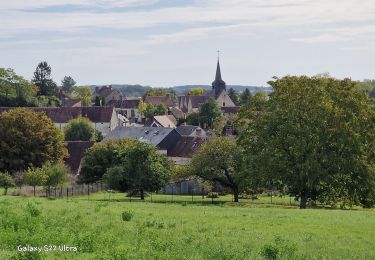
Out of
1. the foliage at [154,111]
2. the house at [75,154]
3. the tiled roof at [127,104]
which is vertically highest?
the tiled roof at [127,104]

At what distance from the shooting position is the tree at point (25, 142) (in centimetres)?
6297

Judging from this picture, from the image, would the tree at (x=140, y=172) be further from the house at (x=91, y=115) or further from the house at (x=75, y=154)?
the house at (x=91, y=115)

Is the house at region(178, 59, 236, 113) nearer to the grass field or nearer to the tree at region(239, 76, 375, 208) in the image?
the tree at region(239, 76, 375, 208)

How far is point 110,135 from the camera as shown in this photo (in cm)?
9450

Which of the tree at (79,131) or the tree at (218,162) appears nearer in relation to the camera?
the tree at (218,162)

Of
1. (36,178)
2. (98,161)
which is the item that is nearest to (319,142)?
(36,178)

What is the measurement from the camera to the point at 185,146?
86812mm

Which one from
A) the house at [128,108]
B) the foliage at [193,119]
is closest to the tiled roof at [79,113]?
the foliage at [193,119]

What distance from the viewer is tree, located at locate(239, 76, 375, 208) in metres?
41.7

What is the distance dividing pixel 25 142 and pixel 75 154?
1263cm

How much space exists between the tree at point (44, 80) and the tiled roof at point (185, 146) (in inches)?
3062

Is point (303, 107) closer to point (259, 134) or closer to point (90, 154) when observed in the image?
point (259, 134)

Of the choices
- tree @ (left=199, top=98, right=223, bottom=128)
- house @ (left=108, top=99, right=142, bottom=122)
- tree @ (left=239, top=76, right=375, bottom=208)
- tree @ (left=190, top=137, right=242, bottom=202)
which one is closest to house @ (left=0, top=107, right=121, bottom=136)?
tree @ (left=199, top=98, right=223, bottom=128)

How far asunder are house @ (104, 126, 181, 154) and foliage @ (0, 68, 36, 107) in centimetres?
3687
